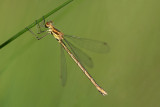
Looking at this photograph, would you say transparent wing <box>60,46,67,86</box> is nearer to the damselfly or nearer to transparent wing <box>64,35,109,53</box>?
the damselfly

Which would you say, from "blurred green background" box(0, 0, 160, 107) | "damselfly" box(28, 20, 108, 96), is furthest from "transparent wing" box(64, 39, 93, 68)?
"blurred green background" box(0, 0, 160, 107)

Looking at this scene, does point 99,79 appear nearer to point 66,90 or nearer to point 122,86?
point 122,86

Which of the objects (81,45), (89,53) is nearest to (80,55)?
(81,45)

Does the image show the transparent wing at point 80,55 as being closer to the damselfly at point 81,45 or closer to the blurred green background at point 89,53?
the damselfly at point 81,45

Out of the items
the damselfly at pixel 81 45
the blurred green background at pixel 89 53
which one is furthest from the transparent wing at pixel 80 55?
the blurred green background at pixel 89 53

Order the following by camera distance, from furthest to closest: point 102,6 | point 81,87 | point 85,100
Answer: point 102,6 < point 81,87 < point 85,100

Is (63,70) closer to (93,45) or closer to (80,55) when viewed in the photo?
(80,55)

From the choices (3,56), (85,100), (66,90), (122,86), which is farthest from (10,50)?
(122,86)
